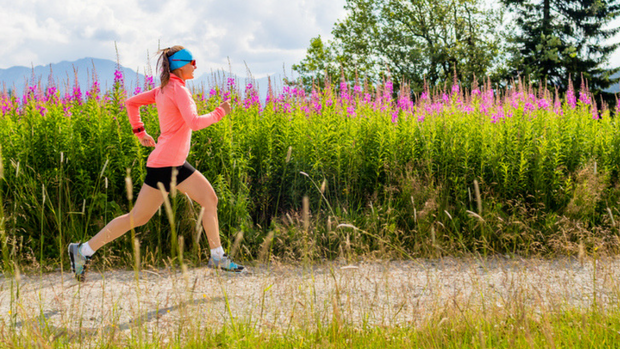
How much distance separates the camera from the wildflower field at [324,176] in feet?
18.3

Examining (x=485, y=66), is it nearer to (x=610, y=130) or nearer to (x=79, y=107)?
(x=610, y=130)

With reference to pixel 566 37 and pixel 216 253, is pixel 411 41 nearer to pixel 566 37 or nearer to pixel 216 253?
pixel 566 37

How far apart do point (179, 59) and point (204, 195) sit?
119 centimetres

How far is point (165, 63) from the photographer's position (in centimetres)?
425

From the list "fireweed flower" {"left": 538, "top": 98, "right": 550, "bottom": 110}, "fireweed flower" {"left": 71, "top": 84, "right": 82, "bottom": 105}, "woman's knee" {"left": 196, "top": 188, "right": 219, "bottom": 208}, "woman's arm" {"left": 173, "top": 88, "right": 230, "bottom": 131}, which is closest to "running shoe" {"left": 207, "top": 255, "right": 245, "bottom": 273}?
"woman's knee" {"left": 196, "top": 188, "right": 219, "bottom": 208}

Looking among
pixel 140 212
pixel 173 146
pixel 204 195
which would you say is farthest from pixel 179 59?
pixel 140 212

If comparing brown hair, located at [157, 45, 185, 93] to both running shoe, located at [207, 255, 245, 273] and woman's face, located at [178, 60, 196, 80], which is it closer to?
woman's face, located at [178, 60, 196, 80]

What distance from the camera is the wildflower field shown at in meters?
5.58

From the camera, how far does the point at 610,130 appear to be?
23.8 ft

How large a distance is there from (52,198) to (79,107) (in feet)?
3.77

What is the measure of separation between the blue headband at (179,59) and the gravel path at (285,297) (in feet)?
5.71

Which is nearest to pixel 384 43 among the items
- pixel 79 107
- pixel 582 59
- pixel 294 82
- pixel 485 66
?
pixel 485 66

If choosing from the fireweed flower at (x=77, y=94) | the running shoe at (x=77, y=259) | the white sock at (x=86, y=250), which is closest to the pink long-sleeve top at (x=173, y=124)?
the white sock at (x=86, y=250)

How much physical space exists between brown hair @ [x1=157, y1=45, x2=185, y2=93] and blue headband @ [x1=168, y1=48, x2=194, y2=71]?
27mm
